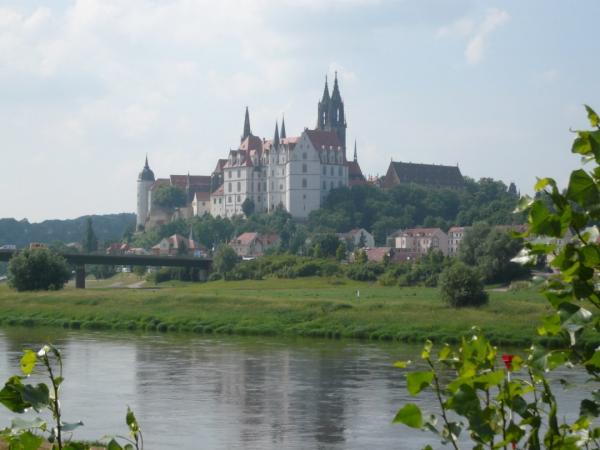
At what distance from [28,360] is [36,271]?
7110 cm

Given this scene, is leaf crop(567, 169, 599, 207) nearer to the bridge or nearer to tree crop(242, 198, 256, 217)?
the bridge

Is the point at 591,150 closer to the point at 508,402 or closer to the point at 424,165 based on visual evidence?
the point at 508,402

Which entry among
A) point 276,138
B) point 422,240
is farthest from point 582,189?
point 276,138

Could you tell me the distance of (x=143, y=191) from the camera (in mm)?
196625

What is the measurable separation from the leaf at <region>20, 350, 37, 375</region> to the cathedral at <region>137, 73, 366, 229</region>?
15726 centimetres

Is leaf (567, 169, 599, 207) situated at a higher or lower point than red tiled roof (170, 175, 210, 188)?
lower

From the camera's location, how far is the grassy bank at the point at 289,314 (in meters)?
49.8

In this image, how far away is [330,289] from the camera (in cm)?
8106

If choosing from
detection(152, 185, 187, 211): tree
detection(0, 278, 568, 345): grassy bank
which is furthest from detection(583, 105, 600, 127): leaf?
detection(152, 185, 187, 211): tree

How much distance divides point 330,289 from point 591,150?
7744cm

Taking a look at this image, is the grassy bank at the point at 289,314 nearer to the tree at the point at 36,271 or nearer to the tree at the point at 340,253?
the tree at the point at 36,271

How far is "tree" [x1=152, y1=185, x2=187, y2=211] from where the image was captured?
183 meters

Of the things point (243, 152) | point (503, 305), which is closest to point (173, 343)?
point (503, 305)

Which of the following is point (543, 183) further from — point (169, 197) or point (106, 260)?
point (169, 197)
